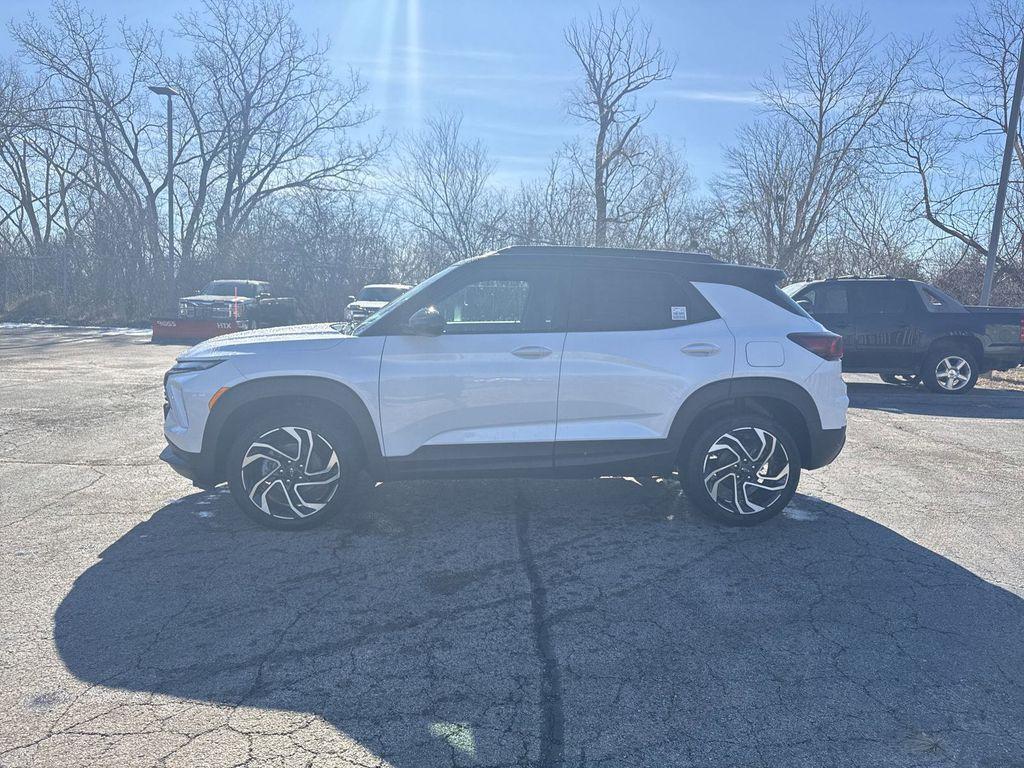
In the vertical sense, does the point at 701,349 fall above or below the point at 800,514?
above

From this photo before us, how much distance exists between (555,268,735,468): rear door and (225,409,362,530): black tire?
1.41 m

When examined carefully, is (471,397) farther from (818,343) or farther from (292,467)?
(818,343)

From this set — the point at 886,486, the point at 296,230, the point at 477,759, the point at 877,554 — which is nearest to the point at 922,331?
the point at 886,486

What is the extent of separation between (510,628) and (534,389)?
5.48ft

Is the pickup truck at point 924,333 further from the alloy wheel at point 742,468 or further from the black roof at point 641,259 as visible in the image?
the alloy wheel at point 742,468

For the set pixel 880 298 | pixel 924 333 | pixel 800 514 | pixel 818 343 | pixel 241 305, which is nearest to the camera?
pixel 818 343

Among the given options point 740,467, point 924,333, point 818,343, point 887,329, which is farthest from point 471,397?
point 924,333

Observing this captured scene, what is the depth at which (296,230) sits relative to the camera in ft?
97.7

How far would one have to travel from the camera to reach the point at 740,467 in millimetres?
4812

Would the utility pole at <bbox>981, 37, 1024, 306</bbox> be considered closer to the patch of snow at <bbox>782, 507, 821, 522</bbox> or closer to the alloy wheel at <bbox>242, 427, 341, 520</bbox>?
the patch of snow at <bbox>782, 507, 821, 522</bbox>

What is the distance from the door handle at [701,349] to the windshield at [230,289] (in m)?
18.3

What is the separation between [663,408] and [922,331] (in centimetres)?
880

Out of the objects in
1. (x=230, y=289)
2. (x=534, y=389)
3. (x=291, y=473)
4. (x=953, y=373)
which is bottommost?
(x=291, y=473)

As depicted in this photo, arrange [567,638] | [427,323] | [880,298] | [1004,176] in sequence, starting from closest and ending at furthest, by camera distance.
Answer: [567,638]
[427,323]
[880,298]
[1004,176]
